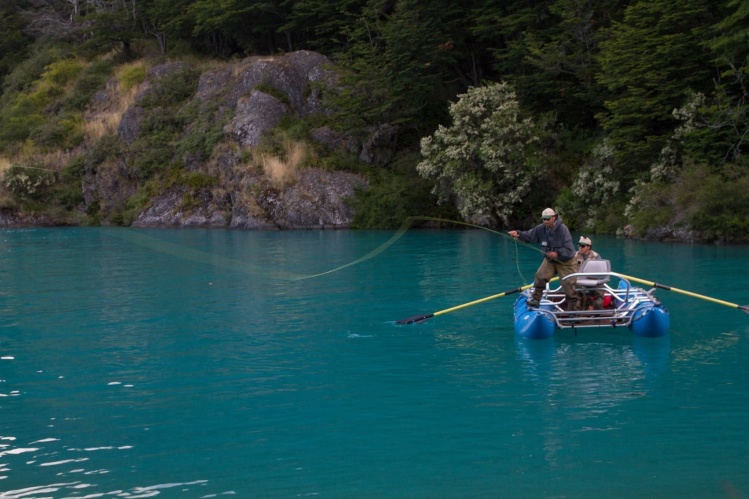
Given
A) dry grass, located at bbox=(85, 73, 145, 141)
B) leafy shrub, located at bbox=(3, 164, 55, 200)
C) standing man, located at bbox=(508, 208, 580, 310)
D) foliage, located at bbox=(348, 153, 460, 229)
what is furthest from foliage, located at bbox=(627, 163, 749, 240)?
leafy shrub, located at bbox=(3, 164, 55, 200)

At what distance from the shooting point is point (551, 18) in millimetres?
38406

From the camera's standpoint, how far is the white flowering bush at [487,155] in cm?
3503

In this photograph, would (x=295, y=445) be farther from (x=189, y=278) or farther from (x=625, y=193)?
(x=625, y=193)

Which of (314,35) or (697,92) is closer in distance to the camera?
(697,92)

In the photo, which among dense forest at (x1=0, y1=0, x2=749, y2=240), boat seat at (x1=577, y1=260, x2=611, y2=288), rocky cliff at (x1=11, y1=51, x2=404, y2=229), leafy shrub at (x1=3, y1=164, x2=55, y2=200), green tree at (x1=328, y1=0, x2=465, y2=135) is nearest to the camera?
boat seat at (x1=577, y1=260, x2=611, y2=288)

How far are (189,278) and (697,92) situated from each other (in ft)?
61.9

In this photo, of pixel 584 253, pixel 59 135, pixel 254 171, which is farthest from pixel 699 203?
pixel 59 135

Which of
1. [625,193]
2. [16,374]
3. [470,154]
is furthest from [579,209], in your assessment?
[16,374]

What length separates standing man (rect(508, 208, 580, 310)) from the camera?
534 inches

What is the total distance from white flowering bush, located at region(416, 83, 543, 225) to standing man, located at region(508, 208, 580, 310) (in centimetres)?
2105

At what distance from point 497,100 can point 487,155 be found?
8.91 ft

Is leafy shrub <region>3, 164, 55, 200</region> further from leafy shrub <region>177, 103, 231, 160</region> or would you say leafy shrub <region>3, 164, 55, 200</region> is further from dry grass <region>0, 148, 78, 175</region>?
leafy shrub <region>177, 103, 231, 160</region>

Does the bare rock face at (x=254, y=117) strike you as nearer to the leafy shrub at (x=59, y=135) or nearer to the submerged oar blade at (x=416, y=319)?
the leafy shrub at (x=59, y=135)

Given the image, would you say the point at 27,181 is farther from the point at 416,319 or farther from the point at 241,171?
the point at 416,319
